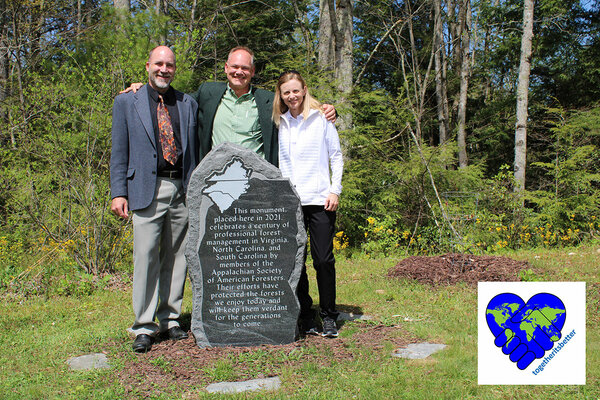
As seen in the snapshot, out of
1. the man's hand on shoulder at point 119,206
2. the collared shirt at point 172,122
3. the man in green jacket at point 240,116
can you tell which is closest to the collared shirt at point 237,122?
the man in green jacket at point 240,116

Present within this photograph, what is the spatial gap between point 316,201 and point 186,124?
119cm

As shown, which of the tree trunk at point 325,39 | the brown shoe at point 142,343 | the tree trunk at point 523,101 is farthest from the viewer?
the tree trunk at point 523,101

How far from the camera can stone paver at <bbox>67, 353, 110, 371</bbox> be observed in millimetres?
3630

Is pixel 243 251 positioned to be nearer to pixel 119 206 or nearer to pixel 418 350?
pixel 119 206

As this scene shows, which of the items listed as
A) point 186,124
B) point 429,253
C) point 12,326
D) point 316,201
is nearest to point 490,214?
point 429,253

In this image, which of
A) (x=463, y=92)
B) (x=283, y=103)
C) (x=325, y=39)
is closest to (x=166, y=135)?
(x=283, y=103)

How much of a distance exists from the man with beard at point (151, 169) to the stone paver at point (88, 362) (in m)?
0.26

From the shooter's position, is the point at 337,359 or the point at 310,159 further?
the point at 310,159

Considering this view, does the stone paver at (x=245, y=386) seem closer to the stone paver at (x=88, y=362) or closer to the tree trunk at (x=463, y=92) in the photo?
the stone paver at (x=88, y=362)

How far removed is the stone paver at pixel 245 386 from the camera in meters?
3.16

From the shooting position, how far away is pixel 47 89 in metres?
7.21

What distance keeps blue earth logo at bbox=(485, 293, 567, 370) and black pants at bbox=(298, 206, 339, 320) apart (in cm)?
127

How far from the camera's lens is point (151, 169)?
3.82 meters

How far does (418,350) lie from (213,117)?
239 centimetres
